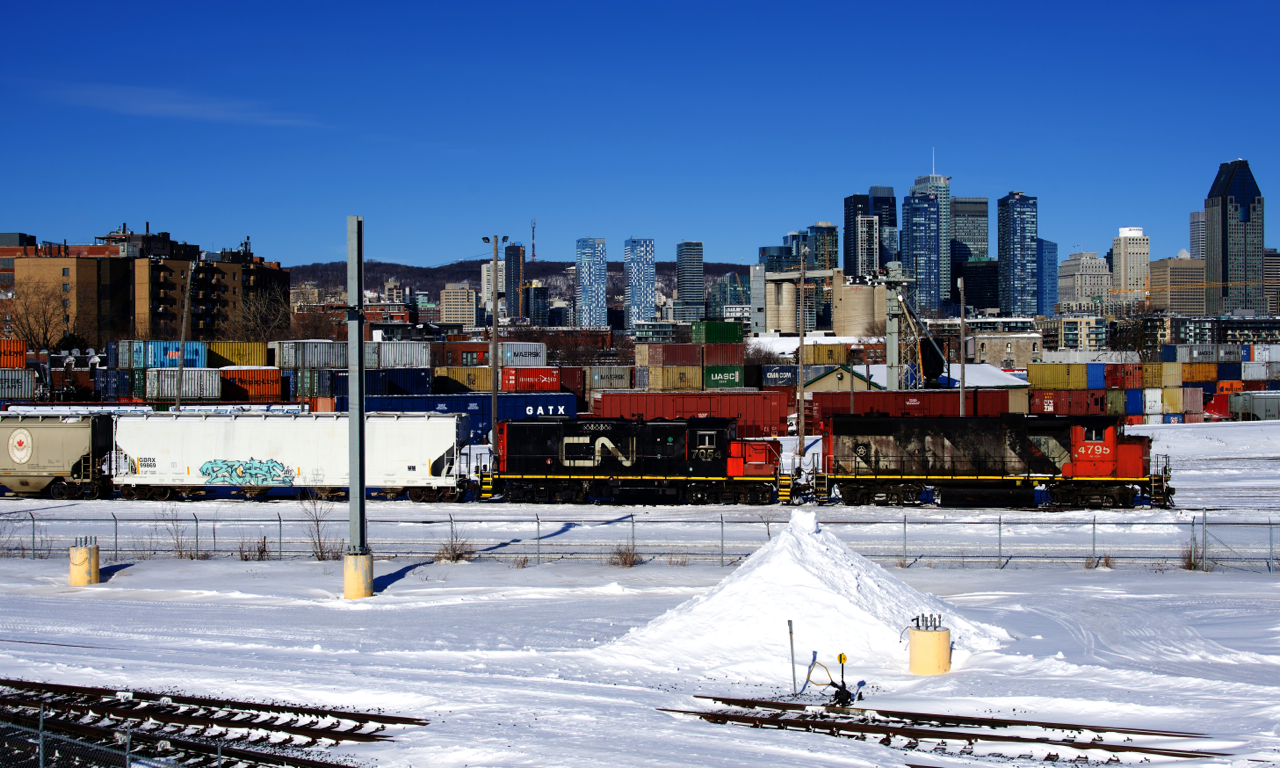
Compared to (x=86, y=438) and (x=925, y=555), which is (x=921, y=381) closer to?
(x=925, y=555)

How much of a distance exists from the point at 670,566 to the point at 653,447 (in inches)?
465

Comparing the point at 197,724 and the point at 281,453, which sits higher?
the point at 281,453

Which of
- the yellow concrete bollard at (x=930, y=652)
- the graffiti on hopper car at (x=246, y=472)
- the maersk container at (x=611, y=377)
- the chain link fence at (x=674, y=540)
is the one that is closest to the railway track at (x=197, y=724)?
the yellow concrete bollard at (x=930, y=652)

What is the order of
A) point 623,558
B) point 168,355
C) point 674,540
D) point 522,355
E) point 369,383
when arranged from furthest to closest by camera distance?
point 522,355 < point 168,355 < point 369,383 < point 674,540 < point 623,558

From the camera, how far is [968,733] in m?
11.1

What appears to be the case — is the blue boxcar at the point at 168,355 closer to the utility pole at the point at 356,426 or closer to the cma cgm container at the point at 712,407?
the cma cgm container at the point at 712,407

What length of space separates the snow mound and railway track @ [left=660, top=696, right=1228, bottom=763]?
1.71 m

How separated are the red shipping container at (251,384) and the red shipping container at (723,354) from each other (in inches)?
1266

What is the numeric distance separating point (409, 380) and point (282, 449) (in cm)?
2414

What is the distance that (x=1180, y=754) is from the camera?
1037 centimetres

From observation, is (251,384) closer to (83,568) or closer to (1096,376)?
(83,568)

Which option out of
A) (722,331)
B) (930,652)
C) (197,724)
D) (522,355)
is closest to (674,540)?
(930,652)

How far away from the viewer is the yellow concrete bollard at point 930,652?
13.5 m

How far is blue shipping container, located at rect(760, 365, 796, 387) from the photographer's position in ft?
242
